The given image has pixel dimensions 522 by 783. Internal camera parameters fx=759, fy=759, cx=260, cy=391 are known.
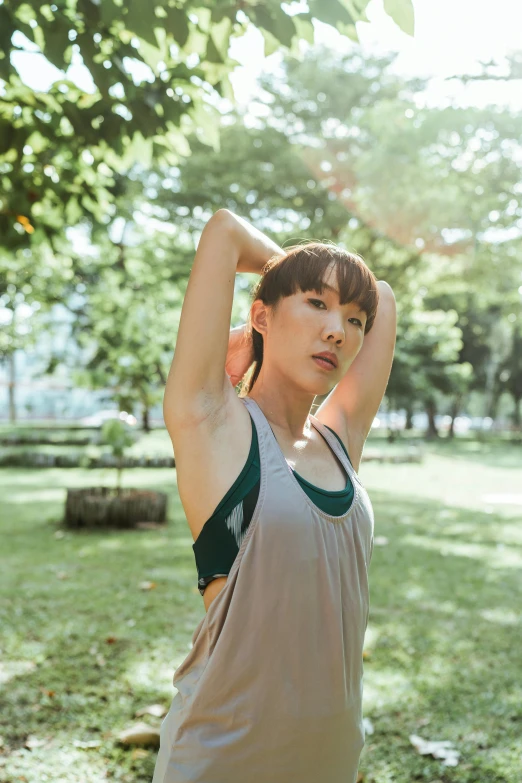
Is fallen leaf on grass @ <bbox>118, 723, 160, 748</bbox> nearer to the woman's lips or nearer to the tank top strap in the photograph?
the tank top strap

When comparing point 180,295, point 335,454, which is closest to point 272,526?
point 335,454

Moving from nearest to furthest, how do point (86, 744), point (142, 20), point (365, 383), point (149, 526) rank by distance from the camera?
1. point (365, 383)
2. point (142, 20)
3. point (86, 744)
4. point (149, 526)

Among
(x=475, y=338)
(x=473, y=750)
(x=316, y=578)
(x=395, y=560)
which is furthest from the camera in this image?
(x=475, y=338)

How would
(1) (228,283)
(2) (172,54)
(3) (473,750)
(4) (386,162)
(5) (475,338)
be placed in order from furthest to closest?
(5) (475,338) < (4) (386,162) < (2) (172,54) < (3) (473,750) < (1) (228,283)

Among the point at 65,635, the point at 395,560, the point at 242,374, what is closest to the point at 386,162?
the point at 395,560

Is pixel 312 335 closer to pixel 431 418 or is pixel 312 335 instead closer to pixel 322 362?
pixel 322 362

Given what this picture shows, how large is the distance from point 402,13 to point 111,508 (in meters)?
8.06

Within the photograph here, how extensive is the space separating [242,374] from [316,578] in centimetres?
69

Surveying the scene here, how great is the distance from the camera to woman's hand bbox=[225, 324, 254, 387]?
2102 millimetres

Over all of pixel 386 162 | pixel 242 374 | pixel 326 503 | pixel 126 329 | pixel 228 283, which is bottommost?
pixel 326 503

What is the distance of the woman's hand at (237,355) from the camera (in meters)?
2.10

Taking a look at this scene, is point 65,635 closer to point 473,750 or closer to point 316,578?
point 473,750

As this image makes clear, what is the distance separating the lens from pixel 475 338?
41.5 meters

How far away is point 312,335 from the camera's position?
5.97ft
